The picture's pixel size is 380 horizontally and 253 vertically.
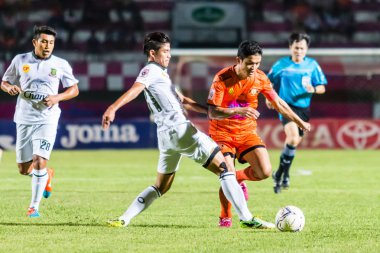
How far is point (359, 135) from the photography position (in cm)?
2072

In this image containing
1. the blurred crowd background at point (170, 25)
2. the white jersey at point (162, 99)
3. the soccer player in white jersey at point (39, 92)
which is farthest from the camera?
the blurred crowd background at point (170, 25)

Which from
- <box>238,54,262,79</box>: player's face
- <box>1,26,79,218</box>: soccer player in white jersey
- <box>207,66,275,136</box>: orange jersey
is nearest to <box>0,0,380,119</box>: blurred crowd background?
<box>1,26,79,218</box>: soccer player in white jersey

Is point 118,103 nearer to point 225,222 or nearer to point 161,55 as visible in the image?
point 161,55

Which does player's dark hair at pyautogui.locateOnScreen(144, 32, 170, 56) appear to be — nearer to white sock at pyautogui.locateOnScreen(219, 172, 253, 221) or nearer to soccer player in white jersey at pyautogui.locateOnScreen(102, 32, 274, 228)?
soccer player in white jersey at pyautogui.locateOnScreen(102, 32, 274, 228)

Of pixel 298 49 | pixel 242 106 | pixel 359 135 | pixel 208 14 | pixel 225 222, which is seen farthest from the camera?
pixel 208 14

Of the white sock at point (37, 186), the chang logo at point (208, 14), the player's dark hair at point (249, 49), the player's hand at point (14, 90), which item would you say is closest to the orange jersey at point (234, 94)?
the player's dark hair at point (249, 49)

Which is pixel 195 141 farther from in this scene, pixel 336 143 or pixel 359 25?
pixel 359 25

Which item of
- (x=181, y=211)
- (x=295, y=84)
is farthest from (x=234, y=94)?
(x=295, y=84)

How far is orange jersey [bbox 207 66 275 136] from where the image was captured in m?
8.10

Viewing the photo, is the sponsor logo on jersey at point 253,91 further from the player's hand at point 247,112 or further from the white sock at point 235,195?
the white sock at point 235,195

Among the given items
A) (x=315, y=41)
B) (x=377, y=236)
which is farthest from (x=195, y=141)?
(x=315, y=41)

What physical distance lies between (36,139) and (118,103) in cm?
235

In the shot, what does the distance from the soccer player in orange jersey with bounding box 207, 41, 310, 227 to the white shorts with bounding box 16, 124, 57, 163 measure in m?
1.61

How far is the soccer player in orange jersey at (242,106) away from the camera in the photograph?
7.87m
